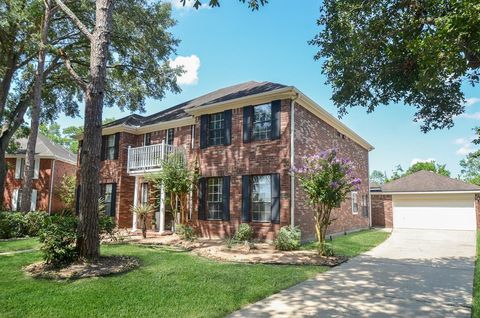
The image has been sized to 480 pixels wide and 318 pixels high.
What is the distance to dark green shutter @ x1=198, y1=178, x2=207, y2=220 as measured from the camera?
45.0 feet

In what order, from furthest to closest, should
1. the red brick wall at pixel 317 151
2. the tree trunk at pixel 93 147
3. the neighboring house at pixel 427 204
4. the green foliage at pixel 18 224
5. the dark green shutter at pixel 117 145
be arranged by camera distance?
the neighboring house at pixel 427 204, the dark green shutter at pixel 117 145, the green foliage at pixel 18 224, the red brick wall at pixel 317 151, the tree trunk at pixel 93 147

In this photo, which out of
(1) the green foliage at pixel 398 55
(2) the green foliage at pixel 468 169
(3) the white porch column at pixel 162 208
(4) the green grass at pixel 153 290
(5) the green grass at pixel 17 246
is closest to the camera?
(4) the green grass at pixel 153 290

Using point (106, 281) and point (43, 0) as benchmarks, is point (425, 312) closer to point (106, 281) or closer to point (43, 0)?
point (106, 281)

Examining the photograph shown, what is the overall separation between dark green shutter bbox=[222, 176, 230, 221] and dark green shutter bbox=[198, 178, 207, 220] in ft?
3.52

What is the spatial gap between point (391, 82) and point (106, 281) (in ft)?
26.7

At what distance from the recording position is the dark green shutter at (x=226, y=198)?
13.0 m

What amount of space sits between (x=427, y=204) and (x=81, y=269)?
2226cm

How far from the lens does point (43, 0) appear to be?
48.6 ft

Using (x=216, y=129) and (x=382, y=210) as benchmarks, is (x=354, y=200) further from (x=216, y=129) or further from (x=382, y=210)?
(x=216, y=129)

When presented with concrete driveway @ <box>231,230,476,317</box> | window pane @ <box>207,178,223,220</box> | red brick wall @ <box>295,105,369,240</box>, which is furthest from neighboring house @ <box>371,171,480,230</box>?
window pane @ <box>207,178,223,220</box>

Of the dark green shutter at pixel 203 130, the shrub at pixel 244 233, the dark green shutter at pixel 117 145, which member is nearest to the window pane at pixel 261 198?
the shrub at pixel 244 233

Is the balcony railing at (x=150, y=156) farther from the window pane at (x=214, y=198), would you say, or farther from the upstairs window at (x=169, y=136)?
the window pane at (x=214, y=198)

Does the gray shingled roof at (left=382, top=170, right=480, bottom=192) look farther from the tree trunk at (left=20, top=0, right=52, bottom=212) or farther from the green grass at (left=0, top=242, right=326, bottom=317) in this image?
the tree trunk at (left=20, top=0, right=52, bottom=212)

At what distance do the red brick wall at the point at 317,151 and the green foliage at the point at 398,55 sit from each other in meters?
3.58
